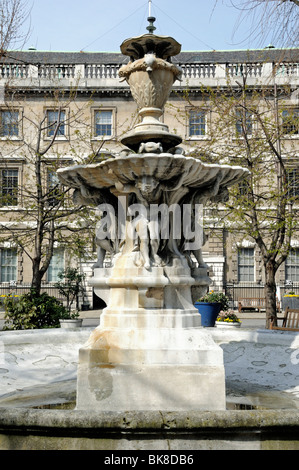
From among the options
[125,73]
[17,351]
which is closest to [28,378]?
[17,351]

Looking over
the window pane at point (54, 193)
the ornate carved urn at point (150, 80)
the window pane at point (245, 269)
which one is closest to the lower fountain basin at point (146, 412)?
the ornate carved urn at point (150, 80)

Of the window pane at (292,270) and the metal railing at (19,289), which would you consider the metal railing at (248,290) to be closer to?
the window pane at (292,270)

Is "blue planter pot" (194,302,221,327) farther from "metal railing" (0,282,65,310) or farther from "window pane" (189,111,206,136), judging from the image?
"metal railing" (0,282,65,310)

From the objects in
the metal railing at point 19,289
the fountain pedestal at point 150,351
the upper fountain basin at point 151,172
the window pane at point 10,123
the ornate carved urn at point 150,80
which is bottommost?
the metal railing at point 19,289

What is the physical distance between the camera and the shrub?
12.4m

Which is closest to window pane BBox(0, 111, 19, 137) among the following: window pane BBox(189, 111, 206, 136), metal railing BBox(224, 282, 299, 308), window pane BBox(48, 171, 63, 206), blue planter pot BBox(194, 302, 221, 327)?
window pane BBox(48, 171, 63, 206)

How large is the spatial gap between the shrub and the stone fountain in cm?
689

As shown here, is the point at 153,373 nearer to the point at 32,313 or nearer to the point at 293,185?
the point at 32,313

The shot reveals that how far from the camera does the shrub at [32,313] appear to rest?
12422 mm

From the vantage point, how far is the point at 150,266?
547 cm

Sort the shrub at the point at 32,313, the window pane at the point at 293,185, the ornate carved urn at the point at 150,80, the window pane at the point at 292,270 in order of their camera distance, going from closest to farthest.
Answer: the ornate carved urn at the point at 150,80 → the shrub at the point at 32,313 → the window pane at the point at 293,185 → the window pane at the point at 292,270

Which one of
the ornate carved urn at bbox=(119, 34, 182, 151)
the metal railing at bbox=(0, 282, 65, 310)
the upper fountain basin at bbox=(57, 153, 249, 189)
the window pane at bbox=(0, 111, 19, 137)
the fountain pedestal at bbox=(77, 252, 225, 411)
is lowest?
the metal railing at bbox=(0, 282, 65, 310)

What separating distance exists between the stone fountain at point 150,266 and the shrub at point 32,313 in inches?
271
